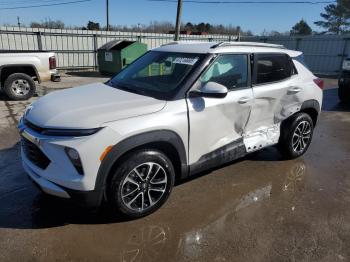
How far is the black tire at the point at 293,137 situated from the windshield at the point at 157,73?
1.82 m

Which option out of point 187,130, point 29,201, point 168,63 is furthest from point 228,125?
point 29,201

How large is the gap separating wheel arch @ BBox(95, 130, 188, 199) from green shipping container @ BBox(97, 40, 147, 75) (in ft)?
36.5

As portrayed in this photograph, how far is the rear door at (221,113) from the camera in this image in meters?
3.43

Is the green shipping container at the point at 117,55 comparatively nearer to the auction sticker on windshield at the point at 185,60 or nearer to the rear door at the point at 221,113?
the auction sticker on windshield at the point at 185,60

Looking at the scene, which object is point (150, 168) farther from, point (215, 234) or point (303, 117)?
point (303, 117)

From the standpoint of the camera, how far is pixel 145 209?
3.29 m

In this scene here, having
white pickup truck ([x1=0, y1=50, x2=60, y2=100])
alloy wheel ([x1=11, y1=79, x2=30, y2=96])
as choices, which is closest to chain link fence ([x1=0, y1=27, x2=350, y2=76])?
white pickup truck ([x1=0, y1=50, x2=60, y2=100])

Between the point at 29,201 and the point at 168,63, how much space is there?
2.24 meters

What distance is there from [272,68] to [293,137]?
3.60 ft

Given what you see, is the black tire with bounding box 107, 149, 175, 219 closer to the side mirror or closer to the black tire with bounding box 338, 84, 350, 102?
the side mirror

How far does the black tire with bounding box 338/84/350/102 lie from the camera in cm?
933

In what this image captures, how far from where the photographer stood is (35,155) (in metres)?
3.02

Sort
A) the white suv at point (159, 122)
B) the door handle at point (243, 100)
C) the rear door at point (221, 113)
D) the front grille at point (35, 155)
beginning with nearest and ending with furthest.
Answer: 1. the white suv at point (159, 122)
2. the front grille at point (35, 155)
3. the rear door at point (221, 113)
4. the door handle at point (243, 100)

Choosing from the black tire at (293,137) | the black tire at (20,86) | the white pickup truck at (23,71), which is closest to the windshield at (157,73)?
the black tire at (293,137)
